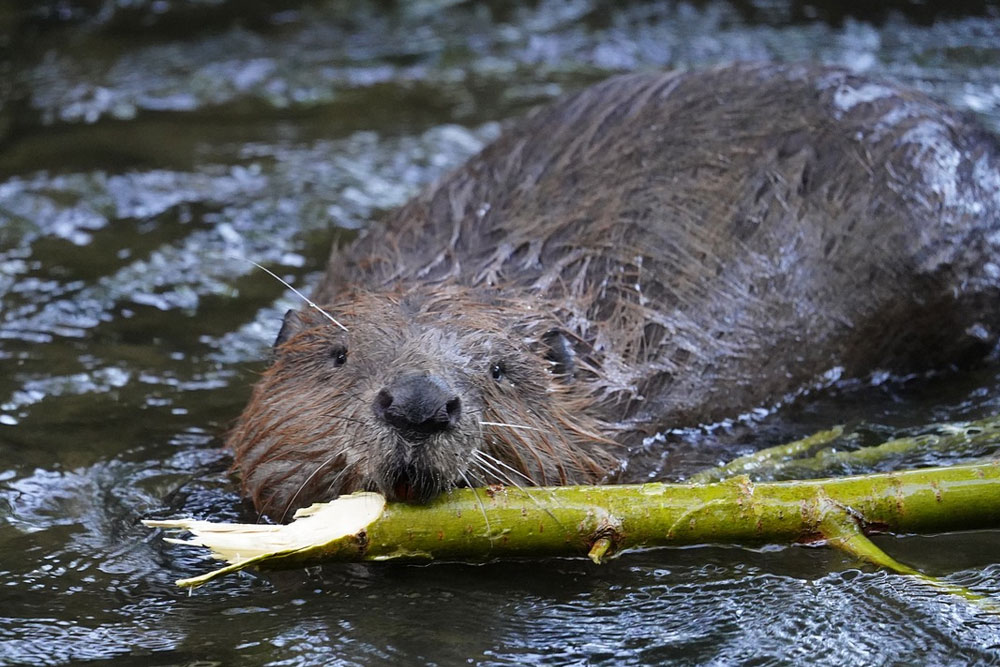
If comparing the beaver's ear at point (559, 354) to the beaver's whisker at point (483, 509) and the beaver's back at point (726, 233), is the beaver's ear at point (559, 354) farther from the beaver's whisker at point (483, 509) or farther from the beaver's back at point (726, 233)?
the beaver's whisker at point (483, 509)

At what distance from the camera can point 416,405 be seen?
11.6 feet

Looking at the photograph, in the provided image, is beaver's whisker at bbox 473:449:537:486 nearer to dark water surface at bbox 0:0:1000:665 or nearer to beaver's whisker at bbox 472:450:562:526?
beaver's whisker at bbox 472:450:562:526

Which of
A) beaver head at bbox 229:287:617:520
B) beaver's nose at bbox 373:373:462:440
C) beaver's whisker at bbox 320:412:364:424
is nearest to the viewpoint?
beaver's nose at bbox 373:373:462:440

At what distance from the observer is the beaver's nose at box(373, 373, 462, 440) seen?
140 inches

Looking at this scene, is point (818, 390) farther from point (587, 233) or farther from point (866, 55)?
point (866, 55)

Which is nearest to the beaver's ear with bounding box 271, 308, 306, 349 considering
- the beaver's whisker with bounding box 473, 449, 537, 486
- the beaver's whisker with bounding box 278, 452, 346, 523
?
the beaver's whisker with bounding box 278, 452, 346, 523

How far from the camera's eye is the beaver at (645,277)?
4.18 m

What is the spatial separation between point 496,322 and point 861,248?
1.66 metres

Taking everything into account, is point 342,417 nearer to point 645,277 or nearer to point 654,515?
point 654,515

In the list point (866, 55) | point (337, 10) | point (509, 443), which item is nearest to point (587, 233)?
point (509, 443)

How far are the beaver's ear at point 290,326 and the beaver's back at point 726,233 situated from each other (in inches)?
17.7

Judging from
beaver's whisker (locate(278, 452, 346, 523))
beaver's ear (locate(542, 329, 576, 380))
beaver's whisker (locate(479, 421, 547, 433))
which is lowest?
beaver's whisker (locate(278, 452, 346, 523))

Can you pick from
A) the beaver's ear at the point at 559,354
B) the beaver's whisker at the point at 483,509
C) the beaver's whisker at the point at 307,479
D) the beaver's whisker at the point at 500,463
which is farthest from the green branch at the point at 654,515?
the beaver's ear at the point at 559,354

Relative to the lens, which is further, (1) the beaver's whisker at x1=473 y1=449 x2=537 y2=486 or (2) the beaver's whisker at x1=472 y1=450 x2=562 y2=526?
(1) the beaver's whisker at x1=473 y1=449 x2=537 y2=486
